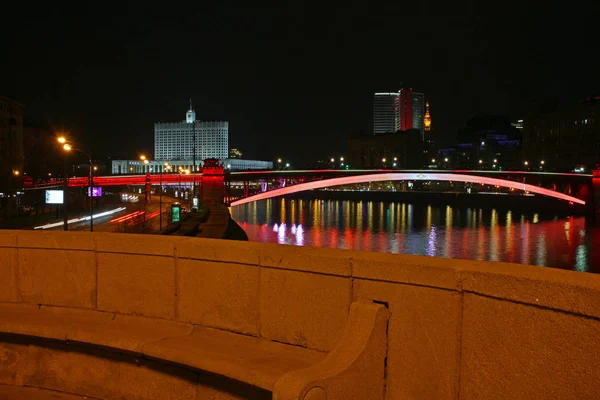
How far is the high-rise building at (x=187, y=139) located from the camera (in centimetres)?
17700

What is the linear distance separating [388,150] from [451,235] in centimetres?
12205

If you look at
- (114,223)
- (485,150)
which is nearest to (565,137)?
(485,150)

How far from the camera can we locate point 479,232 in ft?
202

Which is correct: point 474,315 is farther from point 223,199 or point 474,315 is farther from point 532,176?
point 532,176

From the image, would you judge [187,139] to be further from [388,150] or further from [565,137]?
[565,137]

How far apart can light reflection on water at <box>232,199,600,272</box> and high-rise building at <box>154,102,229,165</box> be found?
9851 centimetres

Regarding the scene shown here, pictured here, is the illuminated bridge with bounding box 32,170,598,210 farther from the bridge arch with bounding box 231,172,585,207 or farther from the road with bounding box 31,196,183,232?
the road with bounding box 31,196,183,232

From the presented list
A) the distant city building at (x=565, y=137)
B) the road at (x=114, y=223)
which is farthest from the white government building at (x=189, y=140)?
the road at (x=114, y=223)

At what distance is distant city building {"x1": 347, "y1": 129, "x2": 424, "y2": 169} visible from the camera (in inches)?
6929

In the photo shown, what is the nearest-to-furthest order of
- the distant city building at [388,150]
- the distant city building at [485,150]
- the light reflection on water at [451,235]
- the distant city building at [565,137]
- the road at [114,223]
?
the road at [114,223]
the light reflection on water at [451,235]
the distant city building at [565,137]
the distant city building at [485,150]
the distant city building at [388,150]

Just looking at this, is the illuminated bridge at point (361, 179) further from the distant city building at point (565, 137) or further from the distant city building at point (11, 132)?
the distant city building at point (565, 137)

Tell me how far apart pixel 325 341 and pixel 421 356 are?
89cm

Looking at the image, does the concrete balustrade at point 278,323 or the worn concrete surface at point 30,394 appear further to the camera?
the worn concrete surface at point 30,394

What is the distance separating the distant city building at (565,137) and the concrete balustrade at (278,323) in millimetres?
117187
